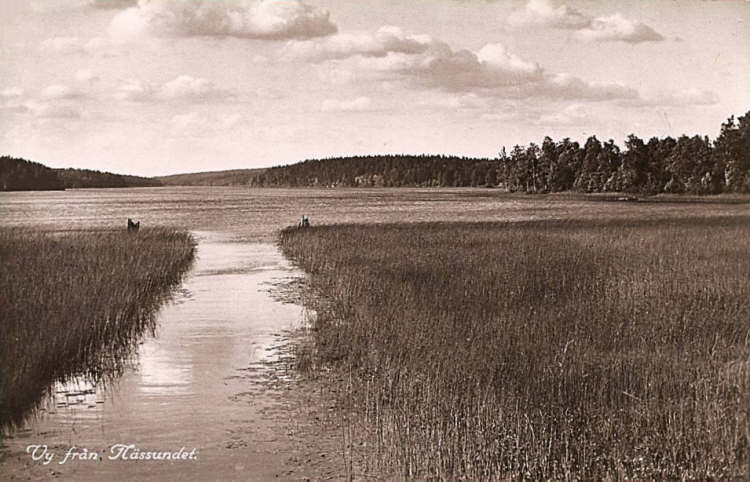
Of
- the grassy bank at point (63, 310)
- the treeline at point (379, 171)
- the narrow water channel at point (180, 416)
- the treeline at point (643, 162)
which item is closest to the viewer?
the narrow water channel at point (180, 416)

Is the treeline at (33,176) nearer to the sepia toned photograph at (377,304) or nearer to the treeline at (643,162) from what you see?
the sepia toned photograph at (377,304)

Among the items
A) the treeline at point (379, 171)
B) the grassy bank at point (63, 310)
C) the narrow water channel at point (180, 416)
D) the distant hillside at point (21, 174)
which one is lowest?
the narrow water channel at point (180, 416)

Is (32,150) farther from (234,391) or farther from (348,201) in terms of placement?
(348,201)

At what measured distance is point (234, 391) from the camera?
9.75 meters

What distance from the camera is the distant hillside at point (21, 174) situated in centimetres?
1266

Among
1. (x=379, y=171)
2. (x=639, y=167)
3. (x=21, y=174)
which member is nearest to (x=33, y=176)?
(x=21, y=174)

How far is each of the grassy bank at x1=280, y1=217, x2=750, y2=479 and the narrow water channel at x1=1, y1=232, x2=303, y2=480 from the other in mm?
1171

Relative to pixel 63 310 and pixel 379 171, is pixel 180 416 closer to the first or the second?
pixel 63 310

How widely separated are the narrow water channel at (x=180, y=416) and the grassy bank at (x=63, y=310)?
1.53 feet

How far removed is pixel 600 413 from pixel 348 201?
49.3 meters

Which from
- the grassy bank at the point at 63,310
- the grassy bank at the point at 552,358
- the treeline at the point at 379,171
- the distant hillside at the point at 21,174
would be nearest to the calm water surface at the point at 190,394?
the distant hillside at the point at 21,174

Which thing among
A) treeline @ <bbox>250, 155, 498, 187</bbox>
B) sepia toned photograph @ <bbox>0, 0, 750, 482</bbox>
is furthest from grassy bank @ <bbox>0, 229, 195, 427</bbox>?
treeline @ <bbox>250, 155, 498, 187</bbox>

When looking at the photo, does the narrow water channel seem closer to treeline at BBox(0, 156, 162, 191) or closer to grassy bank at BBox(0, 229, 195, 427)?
grassy bank at BBox(0, 229, 195, 427)

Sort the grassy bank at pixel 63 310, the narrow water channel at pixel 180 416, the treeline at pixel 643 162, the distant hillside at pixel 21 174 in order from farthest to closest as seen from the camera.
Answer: the treeline at pixel 643 162
the distant hillside at pixel 21 174
the grassy bank at pixel 63 310
the narrow water channel at pixel 180 416
